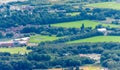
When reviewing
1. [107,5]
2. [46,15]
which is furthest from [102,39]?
[107,5]

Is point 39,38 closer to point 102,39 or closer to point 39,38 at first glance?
point 39,38

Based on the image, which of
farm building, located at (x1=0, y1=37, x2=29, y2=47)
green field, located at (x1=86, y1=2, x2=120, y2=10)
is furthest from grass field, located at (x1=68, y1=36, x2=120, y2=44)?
green field, located at (x1=86, y1=2, x2=120, y2=10)

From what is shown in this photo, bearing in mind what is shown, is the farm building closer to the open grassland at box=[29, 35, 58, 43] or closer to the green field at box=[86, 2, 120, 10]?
the open grassland at box=[29, 35, 58, 43]

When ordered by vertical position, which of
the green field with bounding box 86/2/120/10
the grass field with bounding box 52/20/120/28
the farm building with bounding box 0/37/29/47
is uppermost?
the farm building with bounding box 0/37/29/47

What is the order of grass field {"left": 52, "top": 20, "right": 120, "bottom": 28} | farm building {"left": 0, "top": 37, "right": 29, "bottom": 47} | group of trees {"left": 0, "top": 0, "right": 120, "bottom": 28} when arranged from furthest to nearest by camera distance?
1. group of trees {"left": 0, "top": 0, "right": 120, "bottom": 28}
2. grass field {"left": 52, "top": 20, "right": 120, "bottom": 28}
3. farm building {"left": 0, "top": 37, "right": 29, "bottom": 47}

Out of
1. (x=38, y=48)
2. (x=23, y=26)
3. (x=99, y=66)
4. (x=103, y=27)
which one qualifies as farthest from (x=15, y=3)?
(x=99, y=66)

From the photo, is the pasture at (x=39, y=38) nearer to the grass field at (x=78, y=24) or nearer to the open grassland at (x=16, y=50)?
the open grassland at (x=16, y=50)

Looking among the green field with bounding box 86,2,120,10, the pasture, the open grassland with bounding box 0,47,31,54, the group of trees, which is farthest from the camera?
the green field with bounding box 86,2,120,10

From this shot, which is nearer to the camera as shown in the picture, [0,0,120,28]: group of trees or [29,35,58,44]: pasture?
[29,35,58,44]: pasture

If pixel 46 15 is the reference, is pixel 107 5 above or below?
below

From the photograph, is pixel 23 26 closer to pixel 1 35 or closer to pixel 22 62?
pixel 1 35

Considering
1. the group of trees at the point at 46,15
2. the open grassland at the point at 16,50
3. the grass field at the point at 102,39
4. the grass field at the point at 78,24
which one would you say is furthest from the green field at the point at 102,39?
the group of trees at the point at 46,15
